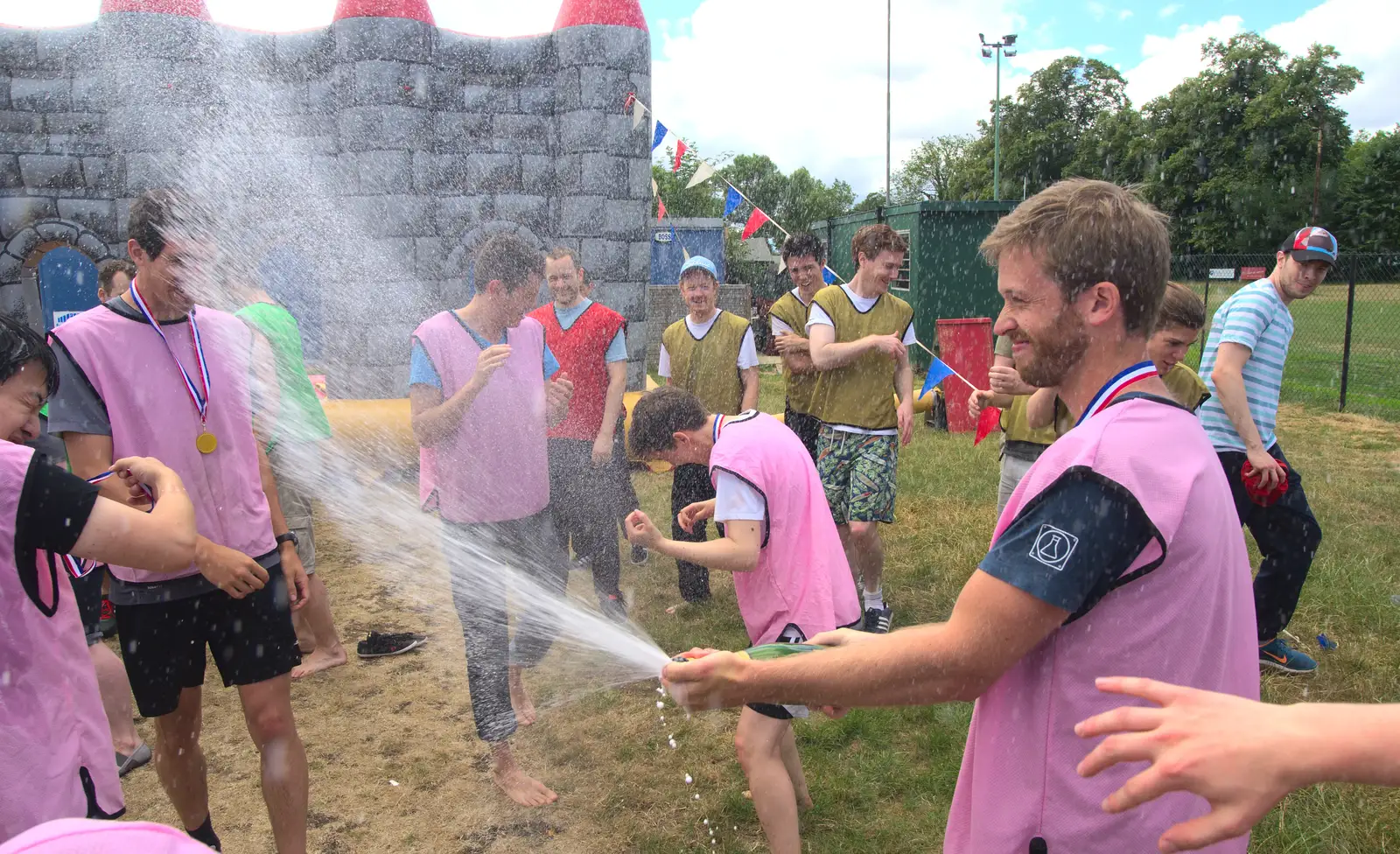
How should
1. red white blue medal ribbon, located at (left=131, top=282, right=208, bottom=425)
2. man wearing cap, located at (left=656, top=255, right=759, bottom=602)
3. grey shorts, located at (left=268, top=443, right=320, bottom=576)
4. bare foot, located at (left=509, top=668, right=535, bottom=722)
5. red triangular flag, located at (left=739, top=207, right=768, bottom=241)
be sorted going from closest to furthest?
1. red white blue medal ribbon, located at (left=131, top=282, right=208, bottom=425)
2. bare foot, located at (left=509, top=668, right=535, bottom=722)
3. grey shorts, located at (left=268, top=443, right=320, bottom=576)
4. man wearing cap, located at (left=656, top=255, right=759, bottom=602)
5. red triangular flag, located at (left=739, top=207, right=768, bottom=241)

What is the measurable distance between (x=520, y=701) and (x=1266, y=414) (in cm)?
423

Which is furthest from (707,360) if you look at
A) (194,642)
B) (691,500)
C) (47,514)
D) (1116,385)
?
(1116,385)

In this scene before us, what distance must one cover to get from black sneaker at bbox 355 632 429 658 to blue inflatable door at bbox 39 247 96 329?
9.04 metres

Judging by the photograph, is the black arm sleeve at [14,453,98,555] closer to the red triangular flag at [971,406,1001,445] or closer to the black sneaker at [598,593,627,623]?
the black sneaker at [598,593,627,623]

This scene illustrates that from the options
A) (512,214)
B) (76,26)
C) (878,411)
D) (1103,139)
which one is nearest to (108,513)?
(878,411)

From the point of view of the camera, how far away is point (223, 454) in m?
2.97

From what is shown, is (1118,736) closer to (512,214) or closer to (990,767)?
(990,767)

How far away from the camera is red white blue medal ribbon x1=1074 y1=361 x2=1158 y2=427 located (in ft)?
4.78

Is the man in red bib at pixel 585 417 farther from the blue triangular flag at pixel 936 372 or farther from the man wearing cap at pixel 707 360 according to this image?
the blue triangular flag at pixel 936 372

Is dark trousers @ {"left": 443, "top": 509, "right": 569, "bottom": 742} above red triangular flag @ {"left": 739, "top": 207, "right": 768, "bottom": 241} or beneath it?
beneath

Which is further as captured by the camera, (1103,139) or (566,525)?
(1103,139)

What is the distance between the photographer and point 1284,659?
15.4ft

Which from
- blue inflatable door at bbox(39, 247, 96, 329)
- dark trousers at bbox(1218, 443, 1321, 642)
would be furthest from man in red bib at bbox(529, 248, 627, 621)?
blue inflatable door at bbox(39, 247, 96, 329)

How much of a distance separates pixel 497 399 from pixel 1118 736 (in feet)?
10.4
